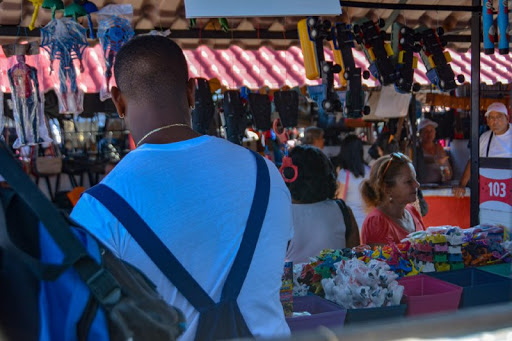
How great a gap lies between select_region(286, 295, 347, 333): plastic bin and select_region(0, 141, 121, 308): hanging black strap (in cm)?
134

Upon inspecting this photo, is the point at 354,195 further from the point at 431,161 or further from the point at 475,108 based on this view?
the point at 475,108

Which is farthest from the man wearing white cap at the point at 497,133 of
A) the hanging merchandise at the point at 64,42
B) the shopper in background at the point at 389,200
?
the hanging merchandise at the point at 64,42

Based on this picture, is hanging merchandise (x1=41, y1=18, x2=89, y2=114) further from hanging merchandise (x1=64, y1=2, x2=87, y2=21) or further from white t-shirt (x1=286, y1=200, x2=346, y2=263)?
white t-shirt (x1=286, y1=200, x2=346, y2=263)

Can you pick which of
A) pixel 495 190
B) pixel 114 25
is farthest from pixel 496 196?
pixel 114 25

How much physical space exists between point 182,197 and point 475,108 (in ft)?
9.17

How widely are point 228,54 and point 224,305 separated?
4457mm

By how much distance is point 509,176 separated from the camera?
3.17 metres

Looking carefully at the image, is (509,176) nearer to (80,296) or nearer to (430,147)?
(80,296)

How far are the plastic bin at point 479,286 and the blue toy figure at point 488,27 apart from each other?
4.27 ft

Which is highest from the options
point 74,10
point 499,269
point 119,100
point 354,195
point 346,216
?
point 74,10

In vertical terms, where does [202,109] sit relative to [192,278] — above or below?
above

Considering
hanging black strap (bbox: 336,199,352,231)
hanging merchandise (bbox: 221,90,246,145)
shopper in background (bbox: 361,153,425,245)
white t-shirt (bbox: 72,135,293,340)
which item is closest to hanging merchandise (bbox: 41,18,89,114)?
hanging merchandise (bbox: 221,90,246,145)

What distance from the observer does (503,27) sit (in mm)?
3156

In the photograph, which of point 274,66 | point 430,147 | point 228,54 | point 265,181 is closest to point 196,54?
point 228,54
